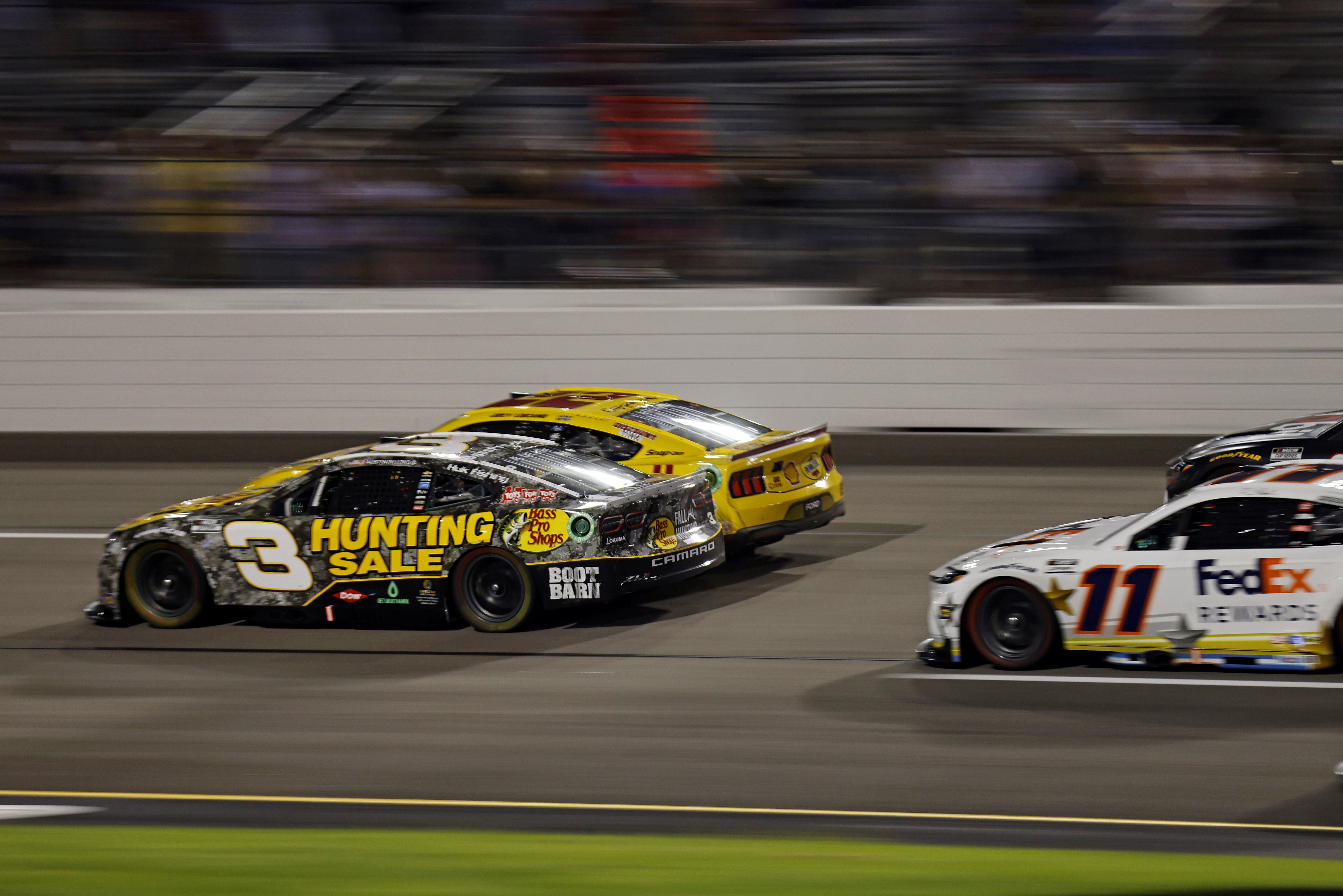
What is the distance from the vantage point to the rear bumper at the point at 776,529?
1079 cm

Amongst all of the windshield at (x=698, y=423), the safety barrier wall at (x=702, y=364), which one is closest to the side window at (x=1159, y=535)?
the windshield at (x=698, y=423)

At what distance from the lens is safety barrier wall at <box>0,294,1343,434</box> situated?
48.4ft

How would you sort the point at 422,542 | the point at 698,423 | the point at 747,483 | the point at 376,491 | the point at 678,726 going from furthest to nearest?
1. the point at 698,423
2. the point at 747,483
3. the point at 376,491
4. the point at 422,542
5. the point at 678,726

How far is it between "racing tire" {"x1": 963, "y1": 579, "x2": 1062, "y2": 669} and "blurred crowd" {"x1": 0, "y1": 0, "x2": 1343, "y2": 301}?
24.3 feet

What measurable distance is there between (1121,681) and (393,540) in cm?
425

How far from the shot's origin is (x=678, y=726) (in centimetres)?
777

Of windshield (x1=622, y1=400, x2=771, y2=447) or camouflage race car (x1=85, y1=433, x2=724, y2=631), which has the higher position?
windshield (x1=622, y1=400, x2=771, y2=447)

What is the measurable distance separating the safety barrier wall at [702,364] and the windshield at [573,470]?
5.53 m

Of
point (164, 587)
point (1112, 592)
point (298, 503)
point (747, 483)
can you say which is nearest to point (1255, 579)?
point (1112, 592)

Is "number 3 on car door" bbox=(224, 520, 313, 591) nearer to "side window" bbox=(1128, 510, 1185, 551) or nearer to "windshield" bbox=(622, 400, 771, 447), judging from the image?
"windshield" bbox=(622, 400, 771, 447)

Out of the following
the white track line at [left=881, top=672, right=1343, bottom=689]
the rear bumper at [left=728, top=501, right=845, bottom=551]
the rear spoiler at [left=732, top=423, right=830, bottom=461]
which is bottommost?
the white track line at [left=881, top=672, right=1343, bottom=689]

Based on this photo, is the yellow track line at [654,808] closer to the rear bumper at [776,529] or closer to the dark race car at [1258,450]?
the rear bumper at [776,529]

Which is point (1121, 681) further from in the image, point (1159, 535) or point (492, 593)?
point (492, 593)

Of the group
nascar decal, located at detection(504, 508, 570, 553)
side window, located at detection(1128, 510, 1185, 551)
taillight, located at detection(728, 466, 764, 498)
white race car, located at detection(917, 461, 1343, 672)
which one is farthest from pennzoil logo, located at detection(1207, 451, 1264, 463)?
nascar decal, located at detection(504, 508, 570, 553)
